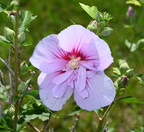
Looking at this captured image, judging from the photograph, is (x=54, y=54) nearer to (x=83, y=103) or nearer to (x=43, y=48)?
(x=43, y=48)

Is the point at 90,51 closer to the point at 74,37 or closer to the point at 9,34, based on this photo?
the point at 74,37

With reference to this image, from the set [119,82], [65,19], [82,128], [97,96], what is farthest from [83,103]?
[65,19]

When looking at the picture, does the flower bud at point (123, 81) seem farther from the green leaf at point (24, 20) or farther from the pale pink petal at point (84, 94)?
the green leaf at point (24, 20)

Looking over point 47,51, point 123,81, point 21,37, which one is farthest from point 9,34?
point 123,81

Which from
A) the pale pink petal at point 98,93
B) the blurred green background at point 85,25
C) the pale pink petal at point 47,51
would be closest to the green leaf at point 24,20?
the pale pink petal at point 47,51

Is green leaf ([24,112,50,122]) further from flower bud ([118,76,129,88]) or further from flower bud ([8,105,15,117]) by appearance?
flower bud ([118,76,129,88])

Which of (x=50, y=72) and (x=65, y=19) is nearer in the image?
(x=50, y=72)
